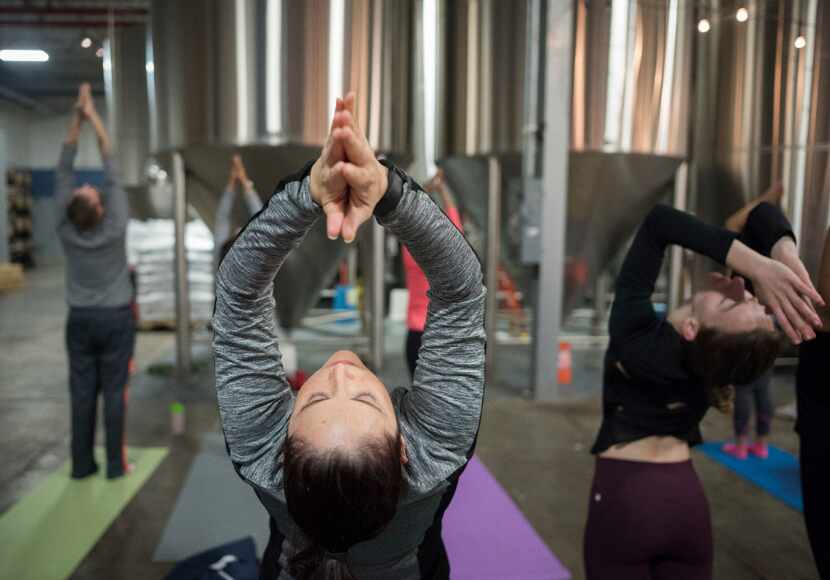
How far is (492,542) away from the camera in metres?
2.38

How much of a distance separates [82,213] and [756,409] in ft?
11.8

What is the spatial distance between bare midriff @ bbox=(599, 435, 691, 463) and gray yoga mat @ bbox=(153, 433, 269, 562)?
4.93 ft

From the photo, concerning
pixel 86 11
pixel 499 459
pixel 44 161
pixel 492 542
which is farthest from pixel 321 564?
pixel 44 161

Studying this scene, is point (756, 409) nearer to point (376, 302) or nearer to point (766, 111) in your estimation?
point (766, 111)

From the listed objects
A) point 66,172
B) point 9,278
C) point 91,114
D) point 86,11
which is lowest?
point 9,278

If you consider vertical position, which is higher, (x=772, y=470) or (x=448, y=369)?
(x=448, y=369)

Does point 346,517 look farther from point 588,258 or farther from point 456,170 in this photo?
point 456,170

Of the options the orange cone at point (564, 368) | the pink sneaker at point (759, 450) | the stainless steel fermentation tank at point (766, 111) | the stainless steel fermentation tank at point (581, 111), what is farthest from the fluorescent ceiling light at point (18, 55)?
the orange cone at point (564, 368)

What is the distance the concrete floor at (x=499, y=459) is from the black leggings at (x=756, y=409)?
0.38ft

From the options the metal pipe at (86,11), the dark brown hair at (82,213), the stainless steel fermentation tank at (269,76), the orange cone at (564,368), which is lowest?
the orange cone at (564,368)

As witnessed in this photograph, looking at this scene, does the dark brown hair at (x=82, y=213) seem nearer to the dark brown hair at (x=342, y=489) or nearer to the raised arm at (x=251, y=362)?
the raised arm at (x=251, y=362)

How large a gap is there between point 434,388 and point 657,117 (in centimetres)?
396

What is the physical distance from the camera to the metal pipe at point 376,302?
5.05 meters

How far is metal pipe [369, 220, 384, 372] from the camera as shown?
505 cm
